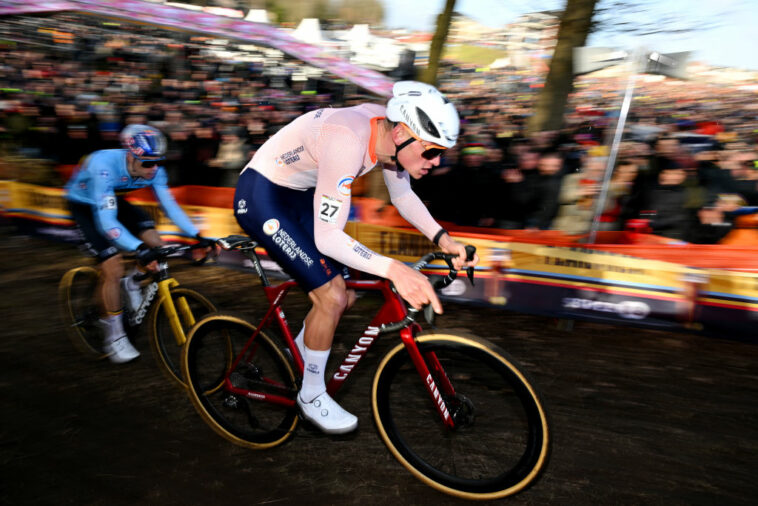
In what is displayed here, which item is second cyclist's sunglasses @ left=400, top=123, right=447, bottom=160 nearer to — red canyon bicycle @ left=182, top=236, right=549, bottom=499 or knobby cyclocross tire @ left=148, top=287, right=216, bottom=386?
red canyon bicycle @ left=182, top=236, right=549, bottom=499

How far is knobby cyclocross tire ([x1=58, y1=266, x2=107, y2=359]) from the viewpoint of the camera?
14.8ft

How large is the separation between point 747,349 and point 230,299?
504 centimetres

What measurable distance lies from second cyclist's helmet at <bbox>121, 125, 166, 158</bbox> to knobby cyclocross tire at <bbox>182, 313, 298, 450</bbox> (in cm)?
135

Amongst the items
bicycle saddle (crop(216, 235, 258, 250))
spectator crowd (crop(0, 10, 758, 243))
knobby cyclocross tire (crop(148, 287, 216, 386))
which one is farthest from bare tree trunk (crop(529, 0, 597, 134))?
bicycle saddle (crop(216, 235, 258, 250))

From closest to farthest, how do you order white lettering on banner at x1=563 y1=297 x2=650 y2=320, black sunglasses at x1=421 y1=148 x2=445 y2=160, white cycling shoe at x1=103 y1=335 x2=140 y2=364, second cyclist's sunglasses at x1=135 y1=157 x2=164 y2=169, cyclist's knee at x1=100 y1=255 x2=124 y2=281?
1. black sunglasses at x1=421 y1=148 x2=445 y2=160
2. second cyclist's sunglasses at x1=135 y1=157 x2=164 y2=169
3. cyclist's knee at x1=100 y1=255 x2=124 y2=281
4. white cycling shoe at x1=103 y1=335 x2=140 y2=364
5. white lettering on banner at x1=563 y1=297 x2=650 y2=320

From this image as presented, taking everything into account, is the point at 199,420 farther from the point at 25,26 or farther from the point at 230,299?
the point at 25,26

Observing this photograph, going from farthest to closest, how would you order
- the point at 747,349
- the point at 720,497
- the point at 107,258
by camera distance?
1. the point at 747,349
2. the point at 107,258
3. the point at 720,497

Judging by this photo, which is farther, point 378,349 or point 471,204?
point 471,204

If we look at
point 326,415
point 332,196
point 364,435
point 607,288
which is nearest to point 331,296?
point 332,196

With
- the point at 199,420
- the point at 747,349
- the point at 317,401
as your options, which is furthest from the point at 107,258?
the point at 747,349

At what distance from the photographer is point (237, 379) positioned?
10.6 feet

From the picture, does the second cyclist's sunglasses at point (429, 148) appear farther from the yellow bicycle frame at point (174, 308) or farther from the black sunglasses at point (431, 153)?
the yellow bicycle frame at point (174, 308)

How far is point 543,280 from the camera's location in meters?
5.34

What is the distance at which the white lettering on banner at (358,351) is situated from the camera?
2783 mm
